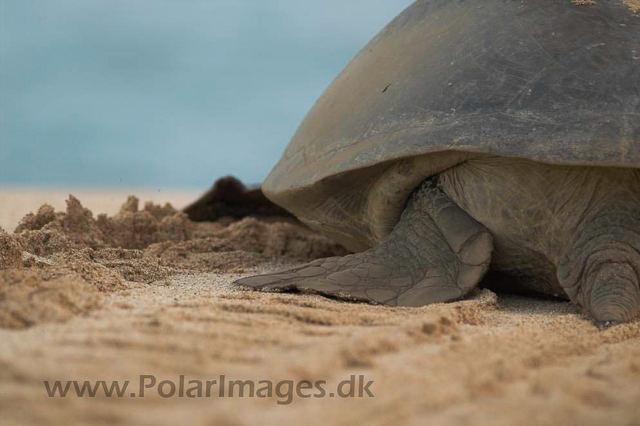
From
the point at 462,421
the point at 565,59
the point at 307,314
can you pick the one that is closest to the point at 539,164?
the point at 565,59

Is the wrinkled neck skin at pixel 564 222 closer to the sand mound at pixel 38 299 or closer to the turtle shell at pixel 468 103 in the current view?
the turtle shell at pixel 468 103

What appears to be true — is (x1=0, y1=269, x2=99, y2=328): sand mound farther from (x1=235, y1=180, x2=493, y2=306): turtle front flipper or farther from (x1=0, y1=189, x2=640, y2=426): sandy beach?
(x1=235, y1=180, x2=493, y2=306): turtle front flipper

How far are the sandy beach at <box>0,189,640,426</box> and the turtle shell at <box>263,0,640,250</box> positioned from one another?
56 centimetres

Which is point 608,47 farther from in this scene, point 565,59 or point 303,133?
point 303,133

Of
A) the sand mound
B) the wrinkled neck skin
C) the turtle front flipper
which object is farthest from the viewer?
the turtle front flipper

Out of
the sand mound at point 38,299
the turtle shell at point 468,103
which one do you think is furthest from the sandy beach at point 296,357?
the turtle shell at point 468,103

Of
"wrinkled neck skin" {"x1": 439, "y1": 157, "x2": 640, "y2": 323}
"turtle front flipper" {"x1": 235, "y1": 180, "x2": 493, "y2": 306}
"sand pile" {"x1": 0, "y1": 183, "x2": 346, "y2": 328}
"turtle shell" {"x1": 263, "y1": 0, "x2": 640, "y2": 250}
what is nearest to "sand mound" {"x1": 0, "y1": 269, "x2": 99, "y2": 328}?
"sand pile" {"x1": 0, "y1": 183, "x2": 346, "y2": 328}

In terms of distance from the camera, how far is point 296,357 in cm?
113

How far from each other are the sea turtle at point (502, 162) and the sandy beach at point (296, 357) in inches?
8.3

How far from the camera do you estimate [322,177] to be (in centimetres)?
261

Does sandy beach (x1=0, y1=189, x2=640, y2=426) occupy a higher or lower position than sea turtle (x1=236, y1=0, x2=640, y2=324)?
lower

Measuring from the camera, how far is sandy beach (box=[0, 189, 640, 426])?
94cm

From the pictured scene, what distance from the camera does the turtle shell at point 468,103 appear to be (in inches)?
76.6

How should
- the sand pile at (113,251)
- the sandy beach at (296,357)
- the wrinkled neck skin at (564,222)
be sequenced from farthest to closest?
1. the wrinkled neck skin at (564,222)
2. the sand pile at (113,251)
3. the sandy beach at (296,357)
